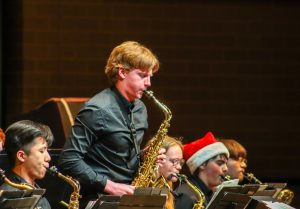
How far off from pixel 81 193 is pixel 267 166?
5.00 m

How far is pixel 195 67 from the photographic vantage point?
10.1 m

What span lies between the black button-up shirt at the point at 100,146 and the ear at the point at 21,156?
0.44m

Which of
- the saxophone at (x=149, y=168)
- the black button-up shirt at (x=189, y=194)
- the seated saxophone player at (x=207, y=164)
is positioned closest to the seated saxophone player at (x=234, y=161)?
the seated saxophone player at (x=207, y=164)

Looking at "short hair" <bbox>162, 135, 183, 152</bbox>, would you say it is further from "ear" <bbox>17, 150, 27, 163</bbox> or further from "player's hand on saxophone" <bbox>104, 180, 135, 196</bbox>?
"ear" <bbox>17, 150, 27, 163</bbox>

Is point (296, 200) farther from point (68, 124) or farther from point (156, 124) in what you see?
point (68, 124)

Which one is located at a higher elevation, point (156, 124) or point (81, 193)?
point (81, 193)

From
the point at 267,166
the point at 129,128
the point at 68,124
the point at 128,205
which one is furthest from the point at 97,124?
the point at 267,166

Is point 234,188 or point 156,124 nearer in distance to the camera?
point 234,188

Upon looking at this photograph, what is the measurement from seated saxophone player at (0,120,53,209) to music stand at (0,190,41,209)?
660mm

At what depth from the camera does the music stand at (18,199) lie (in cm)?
408

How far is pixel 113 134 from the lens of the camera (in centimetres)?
546

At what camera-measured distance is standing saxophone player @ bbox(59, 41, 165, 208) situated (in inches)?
211

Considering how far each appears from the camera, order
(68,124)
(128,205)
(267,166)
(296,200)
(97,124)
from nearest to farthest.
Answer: (128,205) → (97,124) → (68,124) → (296,200) → (267,166)

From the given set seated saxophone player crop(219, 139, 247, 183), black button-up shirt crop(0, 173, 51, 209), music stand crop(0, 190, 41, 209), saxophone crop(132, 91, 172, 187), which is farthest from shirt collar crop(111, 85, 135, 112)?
seated saxophone player crop(219, 139, 247, 183)
